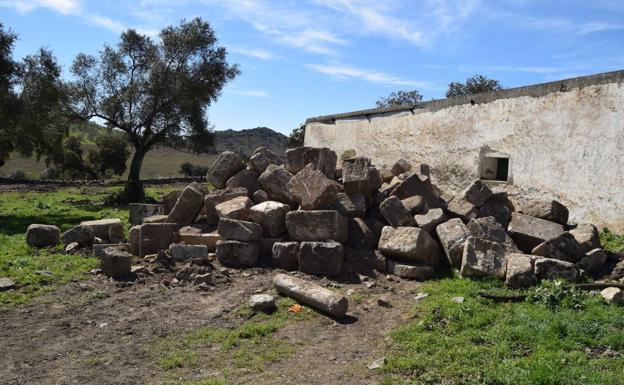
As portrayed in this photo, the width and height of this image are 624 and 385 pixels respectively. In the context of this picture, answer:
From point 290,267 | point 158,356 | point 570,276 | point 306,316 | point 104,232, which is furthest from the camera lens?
point 104,232

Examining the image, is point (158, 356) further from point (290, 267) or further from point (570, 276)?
point (570, 276)

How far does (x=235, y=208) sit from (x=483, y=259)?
3.96 m

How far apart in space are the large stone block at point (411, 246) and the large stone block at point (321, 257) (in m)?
0.78

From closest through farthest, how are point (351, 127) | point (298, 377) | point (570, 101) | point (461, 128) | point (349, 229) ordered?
point (298, 377)
point (349, 229)
point (570, 101)
point (461, 128)
point (351, 127)

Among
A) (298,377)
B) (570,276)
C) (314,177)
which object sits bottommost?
(298,377)

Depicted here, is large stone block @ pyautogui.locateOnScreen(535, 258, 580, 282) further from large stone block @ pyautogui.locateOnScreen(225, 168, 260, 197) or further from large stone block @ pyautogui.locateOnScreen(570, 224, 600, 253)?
large stone block @ pyautogui.locateOnScreen(225, 168, 260, 197)

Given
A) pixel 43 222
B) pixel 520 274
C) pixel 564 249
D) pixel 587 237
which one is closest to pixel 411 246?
pixel 520 274

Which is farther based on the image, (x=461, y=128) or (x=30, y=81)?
(x=30, y=81)

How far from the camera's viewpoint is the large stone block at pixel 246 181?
32.7 feet

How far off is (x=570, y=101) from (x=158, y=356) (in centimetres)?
806

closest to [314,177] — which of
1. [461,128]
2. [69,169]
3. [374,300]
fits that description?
[374,300]

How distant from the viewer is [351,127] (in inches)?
631

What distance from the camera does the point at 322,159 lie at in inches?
380

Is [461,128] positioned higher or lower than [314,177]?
higher
